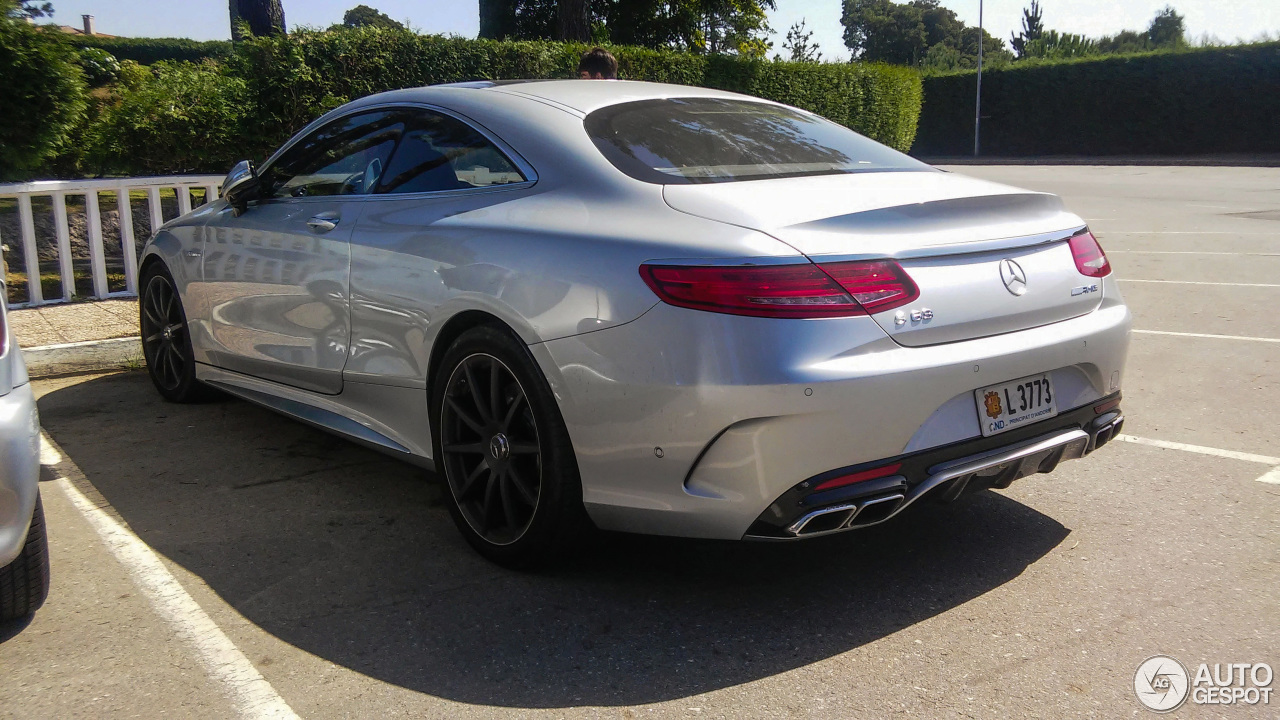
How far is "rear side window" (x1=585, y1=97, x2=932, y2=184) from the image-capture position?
3.35 metres

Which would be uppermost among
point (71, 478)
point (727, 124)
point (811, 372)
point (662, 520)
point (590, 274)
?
point (727, 124)

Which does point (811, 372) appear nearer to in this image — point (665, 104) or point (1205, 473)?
point (665, 104)

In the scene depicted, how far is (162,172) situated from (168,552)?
23.0 ft

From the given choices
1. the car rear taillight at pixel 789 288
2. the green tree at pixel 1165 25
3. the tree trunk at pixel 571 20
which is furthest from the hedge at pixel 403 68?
the green tree at pixel 1165 25

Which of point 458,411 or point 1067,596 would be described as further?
point 458,411

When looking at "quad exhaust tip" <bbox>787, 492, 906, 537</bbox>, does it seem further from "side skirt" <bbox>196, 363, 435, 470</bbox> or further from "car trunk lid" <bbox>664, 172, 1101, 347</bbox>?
"side skirt" <bbox>196, 363, 435, 470</bbox>

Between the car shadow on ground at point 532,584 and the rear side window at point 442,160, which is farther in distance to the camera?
the rear side window at point 442,160

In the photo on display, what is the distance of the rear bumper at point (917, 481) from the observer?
9.23ft

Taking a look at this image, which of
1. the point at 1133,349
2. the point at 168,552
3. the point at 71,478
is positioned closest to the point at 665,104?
the point at 168,552

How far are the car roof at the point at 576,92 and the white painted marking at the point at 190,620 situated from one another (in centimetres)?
190

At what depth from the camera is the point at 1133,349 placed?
652 centimetres

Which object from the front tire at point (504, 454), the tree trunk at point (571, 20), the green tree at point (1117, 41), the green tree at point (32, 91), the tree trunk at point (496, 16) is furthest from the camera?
the green tree at point (1117, 41)

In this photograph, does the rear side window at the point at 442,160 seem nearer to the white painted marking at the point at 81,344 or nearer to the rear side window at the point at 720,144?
the rear side window at the point at 720,144

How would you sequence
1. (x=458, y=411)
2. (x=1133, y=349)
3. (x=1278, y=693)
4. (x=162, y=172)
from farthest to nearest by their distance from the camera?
(x=162, y=172)
(x=1133, y=349)
(x=458, y=411)
(x=1278, y=693)
